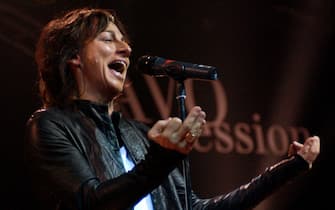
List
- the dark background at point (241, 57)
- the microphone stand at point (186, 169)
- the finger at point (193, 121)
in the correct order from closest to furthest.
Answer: the finger at point (193, 121) < the microphone stand at point (186, 169) < the dark background at point (241, 57)

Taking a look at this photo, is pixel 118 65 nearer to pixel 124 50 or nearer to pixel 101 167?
pixel 124 50

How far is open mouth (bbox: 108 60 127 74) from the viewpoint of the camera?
1.87m

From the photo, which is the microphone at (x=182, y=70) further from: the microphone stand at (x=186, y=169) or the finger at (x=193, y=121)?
the finger at (x=193, y=121)

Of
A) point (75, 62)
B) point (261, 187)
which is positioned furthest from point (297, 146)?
point (75, 62)

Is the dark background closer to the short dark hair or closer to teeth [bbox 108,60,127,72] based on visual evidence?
the short dark hair

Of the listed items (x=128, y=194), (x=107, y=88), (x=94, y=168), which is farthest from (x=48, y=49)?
(x=128, y=194)

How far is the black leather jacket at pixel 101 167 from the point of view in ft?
4.49

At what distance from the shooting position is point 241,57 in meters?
3.07

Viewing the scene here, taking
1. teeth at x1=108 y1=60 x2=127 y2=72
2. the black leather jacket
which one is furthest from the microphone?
teeth at x1=108 y1=60 x2=127 y2=72

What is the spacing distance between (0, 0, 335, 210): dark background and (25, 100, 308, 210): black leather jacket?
812mm

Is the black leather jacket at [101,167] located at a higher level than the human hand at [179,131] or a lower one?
lower

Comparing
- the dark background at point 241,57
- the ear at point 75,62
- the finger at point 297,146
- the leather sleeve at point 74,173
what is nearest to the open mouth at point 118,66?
the ear at point 75,62

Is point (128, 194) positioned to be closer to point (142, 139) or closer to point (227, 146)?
point (142, 139)

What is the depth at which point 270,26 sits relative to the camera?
3146 millimetres
